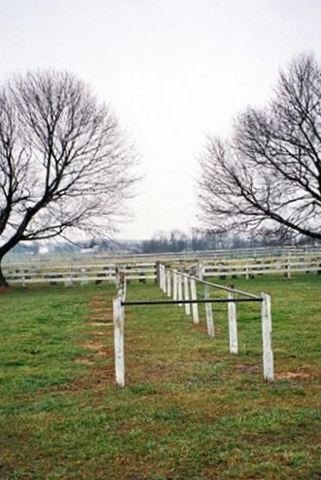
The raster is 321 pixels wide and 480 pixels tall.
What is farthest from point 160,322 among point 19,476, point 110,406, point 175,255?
point 175,255

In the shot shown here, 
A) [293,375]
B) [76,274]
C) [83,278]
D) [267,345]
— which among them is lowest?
[293,375]

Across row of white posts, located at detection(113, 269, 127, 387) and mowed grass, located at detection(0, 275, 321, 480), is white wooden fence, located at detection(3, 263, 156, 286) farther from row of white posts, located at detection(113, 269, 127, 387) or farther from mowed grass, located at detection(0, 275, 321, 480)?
row of white posts, located at detection(113, 269, 127, 387)

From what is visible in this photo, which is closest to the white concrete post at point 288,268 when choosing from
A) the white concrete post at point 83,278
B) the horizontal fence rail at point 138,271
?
the horizontal fence rail at point 138,271

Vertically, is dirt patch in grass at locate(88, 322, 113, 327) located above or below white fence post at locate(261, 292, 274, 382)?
below

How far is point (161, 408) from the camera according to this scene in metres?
5.30

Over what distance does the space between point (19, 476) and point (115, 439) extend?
90cm

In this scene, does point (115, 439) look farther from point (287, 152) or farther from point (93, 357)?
point (287, 152)

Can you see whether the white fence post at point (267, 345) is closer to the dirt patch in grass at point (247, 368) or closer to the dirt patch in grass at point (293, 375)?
the dirt patch in grass at point (293, 375)

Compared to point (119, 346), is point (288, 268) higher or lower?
higher

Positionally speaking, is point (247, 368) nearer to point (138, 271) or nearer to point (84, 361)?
point (84, 361)

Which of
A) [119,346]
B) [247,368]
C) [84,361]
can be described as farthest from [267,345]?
[84,361]

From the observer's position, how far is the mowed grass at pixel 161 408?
3.87 m

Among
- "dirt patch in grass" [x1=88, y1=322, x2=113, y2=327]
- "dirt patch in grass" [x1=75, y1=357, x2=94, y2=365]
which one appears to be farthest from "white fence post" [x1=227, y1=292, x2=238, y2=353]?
"dirt patch in grass" [x1=88, y1=322, x2=113, y2=327]

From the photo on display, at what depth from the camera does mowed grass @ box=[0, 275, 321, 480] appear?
12.7 ft
